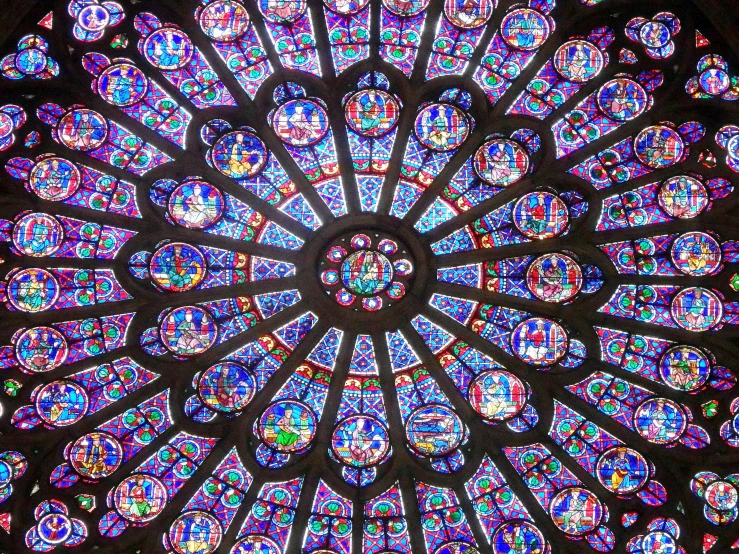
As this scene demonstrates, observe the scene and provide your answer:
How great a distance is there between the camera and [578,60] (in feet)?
66.2

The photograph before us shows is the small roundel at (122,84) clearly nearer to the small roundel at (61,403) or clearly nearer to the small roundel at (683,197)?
the small roundel at (61,403)

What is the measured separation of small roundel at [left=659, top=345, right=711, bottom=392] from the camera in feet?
62.8

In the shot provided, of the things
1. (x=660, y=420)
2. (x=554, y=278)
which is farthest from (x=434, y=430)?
(x=660, y=420)

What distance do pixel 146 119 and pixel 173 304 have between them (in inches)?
97.8

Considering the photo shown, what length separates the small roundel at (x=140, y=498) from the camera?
18.5 m

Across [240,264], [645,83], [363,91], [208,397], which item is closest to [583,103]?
[645,83]

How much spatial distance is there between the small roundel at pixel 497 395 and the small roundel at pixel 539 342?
0.34 m

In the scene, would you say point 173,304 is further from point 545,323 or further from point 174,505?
point 545,323

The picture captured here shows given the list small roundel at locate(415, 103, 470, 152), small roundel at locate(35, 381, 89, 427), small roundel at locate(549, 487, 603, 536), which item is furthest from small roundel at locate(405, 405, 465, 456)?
small roundel at locate(35, 381, 89, 427)

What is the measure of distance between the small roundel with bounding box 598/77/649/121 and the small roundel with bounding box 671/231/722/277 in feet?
5.74

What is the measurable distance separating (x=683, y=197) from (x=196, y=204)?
622 cm

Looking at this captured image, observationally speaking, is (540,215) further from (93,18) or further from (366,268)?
(93,18)

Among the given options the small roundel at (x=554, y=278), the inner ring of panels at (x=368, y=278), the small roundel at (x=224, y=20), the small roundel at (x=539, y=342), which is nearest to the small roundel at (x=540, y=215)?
the inner ring of panels at (x=368, y=278)

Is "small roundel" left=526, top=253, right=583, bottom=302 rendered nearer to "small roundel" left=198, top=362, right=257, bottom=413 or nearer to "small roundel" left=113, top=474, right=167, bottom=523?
"small roundel" left=198, top=362, right=257, bottom=413
